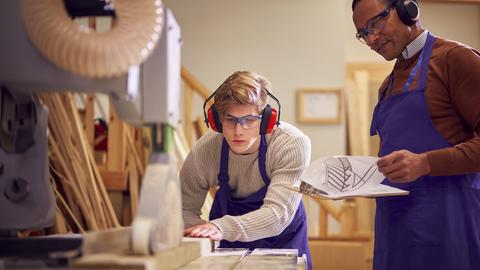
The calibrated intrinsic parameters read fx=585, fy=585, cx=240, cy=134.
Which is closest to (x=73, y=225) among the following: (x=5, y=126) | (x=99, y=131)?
(x=99, y=131)

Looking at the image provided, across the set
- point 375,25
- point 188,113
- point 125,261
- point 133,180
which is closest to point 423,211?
point 375,25

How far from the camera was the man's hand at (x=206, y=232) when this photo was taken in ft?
5.27

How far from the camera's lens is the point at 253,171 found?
2.09 metres

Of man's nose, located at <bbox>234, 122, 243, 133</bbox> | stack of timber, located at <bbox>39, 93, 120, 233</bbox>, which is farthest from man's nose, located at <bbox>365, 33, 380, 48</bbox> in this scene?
stack of timber, located at <bbox>39, 93, 120, 233</bbox>

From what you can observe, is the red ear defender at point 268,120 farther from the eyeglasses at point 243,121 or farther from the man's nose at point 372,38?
the man's nose at point 372,38

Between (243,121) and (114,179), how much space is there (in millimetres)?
1712

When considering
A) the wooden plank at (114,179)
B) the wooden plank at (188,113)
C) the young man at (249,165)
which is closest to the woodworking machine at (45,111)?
the young man at (249,165)

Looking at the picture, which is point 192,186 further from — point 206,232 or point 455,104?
point 455,104

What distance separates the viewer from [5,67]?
0.99 metres

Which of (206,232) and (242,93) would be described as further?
(242,93)

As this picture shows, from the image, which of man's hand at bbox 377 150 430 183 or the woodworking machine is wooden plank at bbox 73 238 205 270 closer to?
the woodworking machine

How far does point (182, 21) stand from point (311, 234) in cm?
222

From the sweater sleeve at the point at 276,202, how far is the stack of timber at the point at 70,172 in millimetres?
1143

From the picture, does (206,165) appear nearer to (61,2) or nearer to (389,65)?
(61,2)
